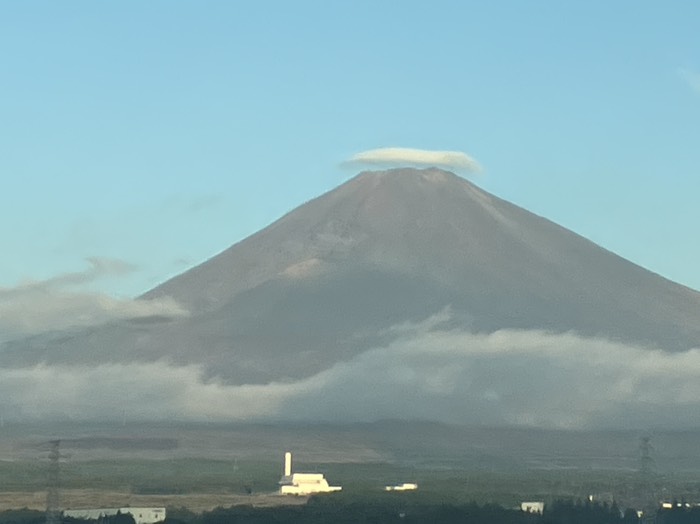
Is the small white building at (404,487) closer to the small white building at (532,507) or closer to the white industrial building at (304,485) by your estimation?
the white industrial building at (304,485)

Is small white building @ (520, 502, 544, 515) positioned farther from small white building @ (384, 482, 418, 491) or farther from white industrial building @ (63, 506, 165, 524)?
white industrial building @ (63, 506, 165, 524)

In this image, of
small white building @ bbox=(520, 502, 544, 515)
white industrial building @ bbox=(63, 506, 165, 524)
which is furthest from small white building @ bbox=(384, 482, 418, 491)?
white industrial building @ bbox=(63, 506, 165, 524)

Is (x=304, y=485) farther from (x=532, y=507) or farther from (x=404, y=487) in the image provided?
(x=532, y=507)

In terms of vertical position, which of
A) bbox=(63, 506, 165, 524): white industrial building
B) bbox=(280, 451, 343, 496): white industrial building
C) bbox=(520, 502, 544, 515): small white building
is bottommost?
bbox=(63, 506, 165, 524): white industrial building

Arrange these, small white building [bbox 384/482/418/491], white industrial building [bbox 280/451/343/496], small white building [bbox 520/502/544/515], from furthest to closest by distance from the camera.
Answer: small white building [bbox 384/482/418/491] → white industrial building [bbox 280/451/343/496] → small white building [bbox 520/502/544/515]

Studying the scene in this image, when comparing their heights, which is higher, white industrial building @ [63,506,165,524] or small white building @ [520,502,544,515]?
small white building @ [520,502,544,515]

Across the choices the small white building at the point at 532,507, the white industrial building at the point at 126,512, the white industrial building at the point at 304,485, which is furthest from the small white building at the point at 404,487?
the white industrial building at the point at 126,512

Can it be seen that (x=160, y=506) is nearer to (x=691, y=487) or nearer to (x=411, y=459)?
(x=691, y=487)

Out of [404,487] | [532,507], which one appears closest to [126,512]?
[532,507]
